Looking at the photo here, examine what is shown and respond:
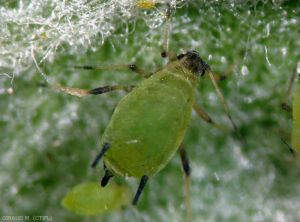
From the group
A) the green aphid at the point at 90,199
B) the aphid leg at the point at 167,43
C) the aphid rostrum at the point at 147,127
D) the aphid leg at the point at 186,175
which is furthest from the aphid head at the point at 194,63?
the green aphid at the point at 90,199

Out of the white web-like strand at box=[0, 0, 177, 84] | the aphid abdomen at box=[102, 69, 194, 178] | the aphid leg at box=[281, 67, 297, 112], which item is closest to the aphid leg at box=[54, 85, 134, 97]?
the white web-like strand at box=[0, 0, 177, 84]

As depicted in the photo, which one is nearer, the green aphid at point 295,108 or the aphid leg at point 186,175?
the green aphid at point 295,108

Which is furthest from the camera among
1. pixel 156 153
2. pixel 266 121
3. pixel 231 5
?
pixel 266 121

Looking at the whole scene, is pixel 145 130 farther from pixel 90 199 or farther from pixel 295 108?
pixel 295 108

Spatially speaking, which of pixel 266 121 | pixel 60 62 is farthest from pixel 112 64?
pixel 266 121

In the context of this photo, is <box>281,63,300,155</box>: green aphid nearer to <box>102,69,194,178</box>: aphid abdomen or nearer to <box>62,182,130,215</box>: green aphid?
<box>102,69,194,178</box>: aphid abdomen

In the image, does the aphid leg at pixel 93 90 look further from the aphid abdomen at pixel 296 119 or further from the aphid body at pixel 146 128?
the aphid abdomen at pixel 296 119

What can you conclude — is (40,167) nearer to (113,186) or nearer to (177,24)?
(113,186)
